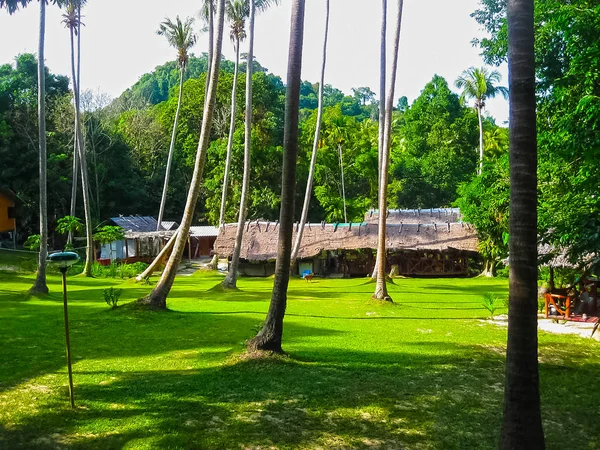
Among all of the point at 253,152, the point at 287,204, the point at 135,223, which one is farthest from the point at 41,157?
the point at 253,152

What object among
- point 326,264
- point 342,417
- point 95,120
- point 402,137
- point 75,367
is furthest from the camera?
point 402,137

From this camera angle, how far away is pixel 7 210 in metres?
31.6

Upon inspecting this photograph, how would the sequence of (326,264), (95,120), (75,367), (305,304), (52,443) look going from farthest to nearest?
(95,120) < (326,264) < (305,304) < (75,367) < (52,443)

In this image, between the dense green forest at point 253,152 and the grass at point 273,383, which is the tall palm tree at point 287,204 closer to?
the grass at point 273,383

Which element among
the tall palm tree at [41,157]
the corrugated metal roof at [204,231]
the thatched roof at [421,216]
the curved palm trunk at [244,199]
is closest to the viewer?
the tall palm tree at [41,157]

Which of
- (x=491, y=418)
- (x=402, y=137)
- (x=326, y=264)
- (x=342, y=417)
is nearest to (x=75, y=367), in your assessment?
(x=342, y=417)

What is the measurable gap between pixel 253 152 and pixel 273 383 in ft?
107

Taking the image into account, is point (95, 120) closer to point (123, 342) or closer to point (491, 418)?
point (123, 342)

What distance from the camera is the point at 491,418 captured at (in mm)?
6824

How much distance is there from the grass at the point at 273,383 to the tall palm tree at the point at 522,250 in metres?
1.19

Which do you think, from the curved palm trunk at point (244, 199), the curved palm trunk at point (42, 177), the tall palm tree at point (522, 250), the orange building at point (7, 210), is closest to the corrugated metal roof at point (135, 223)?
the orange building at point (7, 210)

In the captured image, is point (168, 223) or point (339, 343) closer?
point (339, 343)

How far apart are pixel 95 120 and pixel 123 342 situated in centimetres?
3437

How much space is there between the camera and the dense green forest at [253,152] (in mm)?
39188
